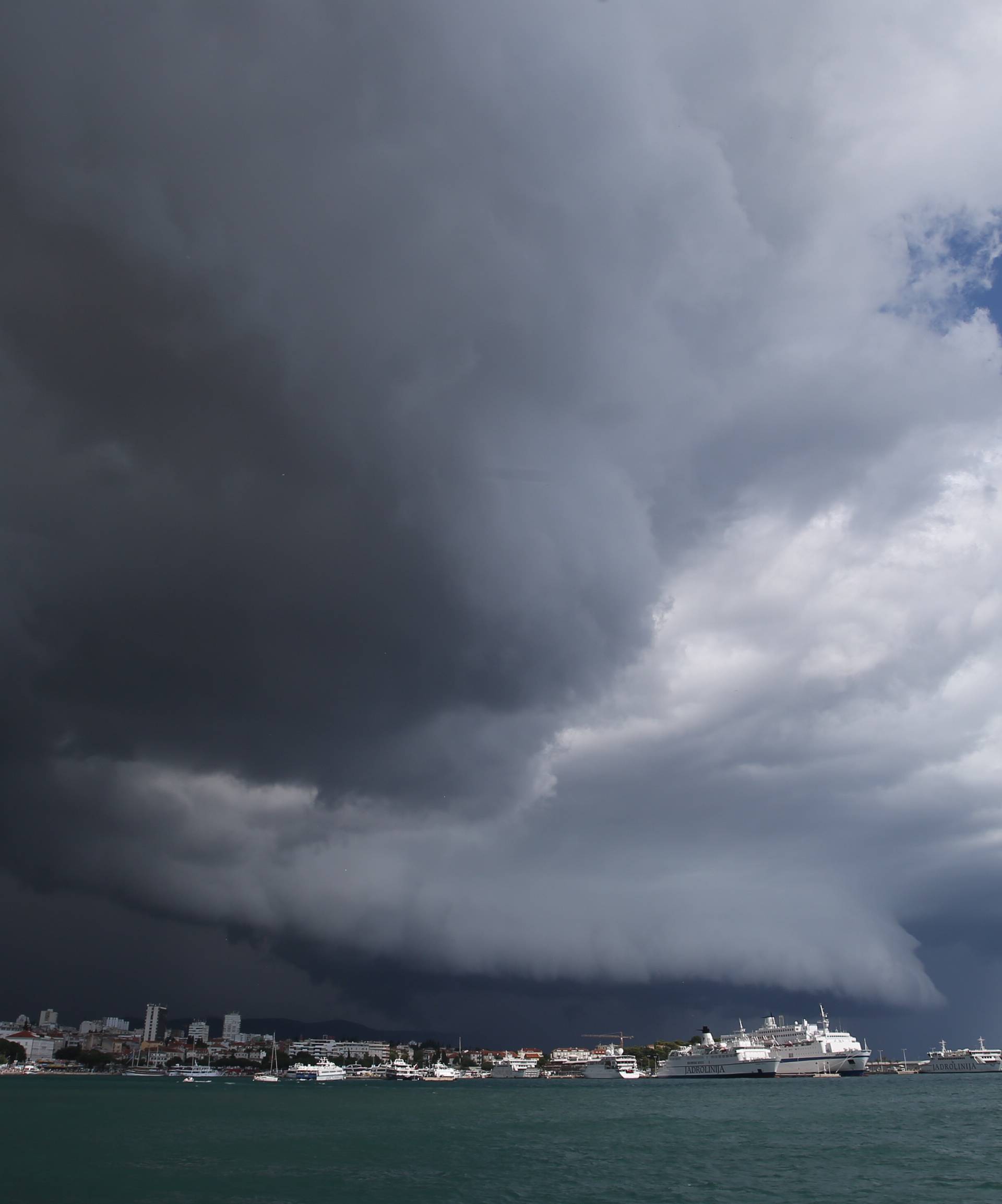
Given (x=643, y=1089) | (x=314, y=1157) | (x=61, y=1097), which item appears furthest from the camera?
(x=643, y=1089)

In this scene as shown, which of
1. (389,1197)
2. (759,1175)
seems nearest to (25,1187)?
(389,1197)

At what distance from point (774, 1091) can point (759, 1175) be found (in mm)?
125527

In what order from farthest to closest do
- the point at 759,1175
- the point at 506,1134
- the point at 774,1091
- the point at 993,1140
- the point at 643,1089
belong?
the point at 643,1089, the point at 774,1091, the point at 506,1134, the point at 993,1140, the point at 759,1175

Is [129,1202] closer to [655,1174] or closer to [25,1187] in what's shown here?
[25,1187]

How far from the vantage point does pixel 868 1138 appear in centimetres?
7188

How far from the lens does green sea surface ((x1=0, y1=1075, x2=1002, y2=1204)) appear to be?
47.3 m

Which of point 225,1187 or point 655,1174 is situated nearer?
point 225,1187

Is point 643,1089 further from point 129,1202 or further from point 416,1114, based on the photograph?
point 129,1202

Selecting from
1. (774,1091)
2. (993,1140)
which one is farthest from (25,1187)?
(774,1091)

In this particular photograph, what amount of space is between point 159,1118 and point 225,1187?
60.4 meters

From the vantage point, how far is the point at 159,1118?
9900 centimetres

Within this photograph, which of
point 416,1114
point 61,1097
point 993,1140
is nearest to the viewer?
point 993,1140

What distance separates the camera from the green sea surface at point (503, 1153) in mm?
47312

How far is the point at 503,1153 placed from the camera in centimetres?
6644
